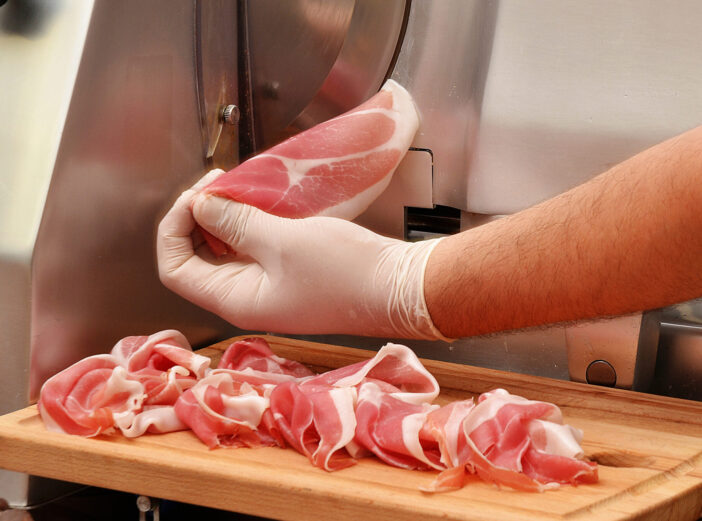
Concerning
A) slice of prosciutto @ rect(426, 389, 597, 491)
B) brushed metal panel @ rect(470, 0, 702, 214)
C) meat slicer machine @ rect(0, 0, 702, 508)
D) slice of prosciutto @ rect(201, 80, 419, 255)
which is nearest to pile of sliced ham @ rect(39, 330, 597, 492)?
slice of prosciutto @ rect(426, 389, 597, 491)

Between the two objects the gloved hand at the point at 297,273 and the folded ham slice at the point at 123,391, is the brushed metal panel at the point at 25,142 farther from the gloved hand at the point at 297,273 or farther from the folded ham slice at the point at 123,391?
the gloved hand at the point at 297,273

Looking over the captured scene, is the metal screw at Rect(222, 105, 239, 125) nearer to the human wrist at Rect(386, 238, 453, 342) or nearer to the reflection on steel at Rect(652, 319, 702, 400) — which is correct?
the human wrist at Rect(386, 238, 453, 342)

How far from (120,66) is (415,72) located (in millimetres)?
472

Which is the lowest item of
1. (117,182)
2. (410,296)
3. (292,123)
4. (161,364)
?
(161,364)

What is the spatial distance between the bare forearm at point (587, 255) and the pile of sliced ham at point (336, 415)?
4.9 inches

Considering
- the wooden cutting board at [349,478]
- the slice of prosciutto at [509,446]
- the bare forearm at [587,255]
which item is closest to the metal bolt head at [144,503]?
the wooden cutting board at [349,478]

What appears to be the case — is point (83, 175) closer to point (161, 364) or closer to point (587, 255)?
point (161, 364)

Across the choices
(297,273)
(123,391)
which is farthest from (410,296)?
(123,391)

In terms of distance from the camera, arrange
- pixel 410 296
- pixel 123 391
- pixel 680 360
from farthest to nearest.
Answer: pixel 680 360 → pixel 410 296 → pixel 123 391

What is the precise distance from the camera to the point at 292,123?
142 centimetres

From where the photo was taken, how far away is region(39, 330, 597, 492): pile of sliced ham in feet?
2.95

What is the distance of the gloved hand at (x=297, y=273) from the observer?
1.13 metres

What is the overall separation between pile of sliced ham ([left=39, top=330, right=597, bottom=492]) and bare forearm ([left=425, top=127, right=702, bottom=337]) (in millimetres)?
125

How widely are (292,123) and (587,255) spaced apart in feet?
1.90
